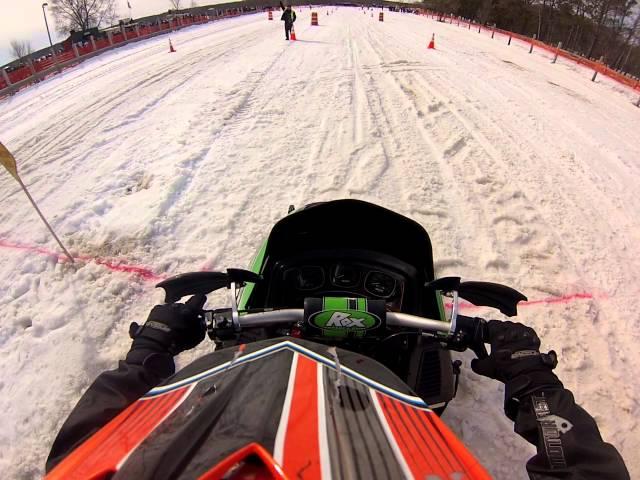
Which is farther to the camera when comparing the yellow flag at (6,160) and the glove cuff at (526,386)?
the yellow flag at (6,160)

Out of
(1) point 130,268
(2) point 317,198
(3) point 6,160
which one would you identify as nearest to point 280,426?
(1) point 130,268

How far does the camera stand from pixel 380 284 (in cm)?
242

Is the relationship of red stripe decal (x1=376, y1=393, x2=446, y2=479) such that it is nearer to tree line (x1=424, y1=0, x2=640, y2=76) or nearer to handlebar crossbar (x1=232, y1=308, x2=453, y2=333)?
handlebar crossbar (x1=232, y1=308, x2=453, y2=333)

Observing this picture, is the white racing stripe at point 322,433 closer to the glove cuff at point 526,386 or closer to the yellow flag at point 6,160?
the glove cuff at point 526,386

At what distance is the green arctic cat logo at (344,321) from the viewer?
77.2 inches

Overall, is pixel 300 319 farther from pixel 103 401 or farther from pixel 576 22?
pixel 576 22

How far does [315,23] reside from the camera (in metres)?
25.0

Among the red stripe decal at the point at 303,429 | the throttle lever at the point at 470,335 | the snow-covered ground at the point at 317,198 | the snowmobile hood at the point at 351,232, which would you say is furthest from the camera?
the snow-covered ground at the point at 317,198

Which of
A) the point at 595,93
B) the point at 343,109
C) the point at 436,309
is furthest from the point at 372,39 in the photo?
the point at 436,309

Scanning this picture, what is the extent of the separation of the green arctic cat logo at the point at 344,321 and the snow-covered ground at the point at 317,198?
122 centimetres

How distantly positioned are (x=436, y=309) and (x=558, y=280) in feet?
7.54

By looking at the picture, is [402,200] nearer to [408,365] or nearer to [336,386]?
[408,365]

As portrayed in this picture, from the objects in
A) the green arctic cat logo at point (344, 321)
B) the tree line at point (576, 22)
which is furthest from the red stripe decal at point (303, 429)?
the tree line at point (576, 22)

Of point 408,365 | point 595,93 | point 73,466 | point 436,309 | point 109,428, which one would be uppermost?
point 73,466
